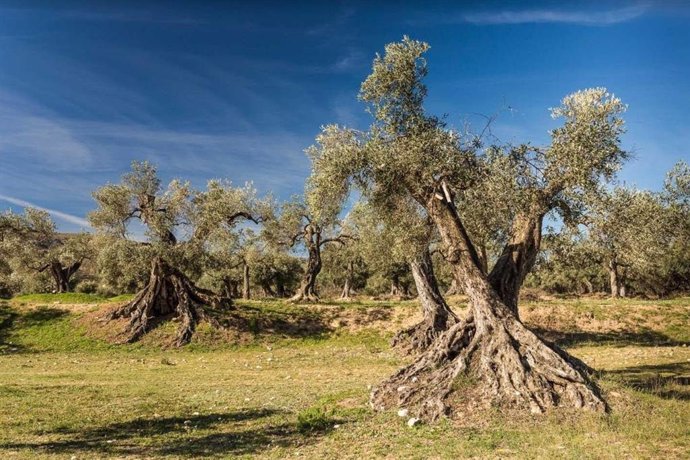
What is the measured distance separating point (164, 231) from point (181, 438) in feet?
100

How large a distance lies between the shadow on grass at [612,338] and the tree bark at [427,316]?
801 centimetres

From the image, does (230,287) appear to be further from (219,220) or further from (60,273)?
(219,220)

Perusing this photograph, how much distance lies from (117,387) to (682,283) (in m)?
89.4

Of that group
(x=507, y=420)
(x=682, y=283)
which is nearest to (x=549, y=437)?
(x=507, y=420)

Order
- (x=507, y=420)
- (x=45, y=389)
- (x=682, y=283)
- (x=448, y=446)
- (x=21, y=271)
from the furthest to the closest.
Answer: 1. (x=682, y=283)
2. (x=21, y=271)
3. (x=45, y=389)
4. (x=507, y=420)
5. (x=448, y=446)

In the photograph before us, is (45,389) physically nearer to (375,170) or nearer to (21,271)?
(375,170)

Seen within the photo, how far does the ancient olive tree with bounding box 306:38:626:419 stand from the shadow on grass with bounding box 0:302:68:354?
37.0m

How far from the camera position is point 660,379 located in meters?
20.1

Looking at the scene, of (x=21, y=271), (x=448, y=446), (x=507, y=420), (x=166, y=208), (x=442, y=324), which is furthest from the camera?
(x=21, y=271)

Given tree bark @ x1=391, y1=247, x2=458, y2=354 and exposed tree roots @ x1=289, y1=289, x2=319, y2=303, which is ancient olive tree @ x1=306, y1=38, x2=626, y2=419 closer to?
tree bark @ x1=391, y1=247, x2=458, y2=354

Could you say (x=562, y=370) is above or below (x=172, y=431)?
above

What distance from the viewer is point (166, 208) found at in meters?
43.4

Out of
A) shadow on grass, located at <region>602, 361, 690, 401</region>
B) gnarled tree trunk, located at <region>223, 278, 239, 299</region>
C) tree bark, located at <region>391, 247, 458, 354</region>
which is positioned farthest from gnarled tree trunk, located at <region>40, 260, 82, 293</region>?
shadow on grass, located at <region>602, 361, 690, 401</region>

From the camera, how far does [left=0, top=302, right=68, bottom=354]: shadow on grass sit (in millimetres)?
43656
